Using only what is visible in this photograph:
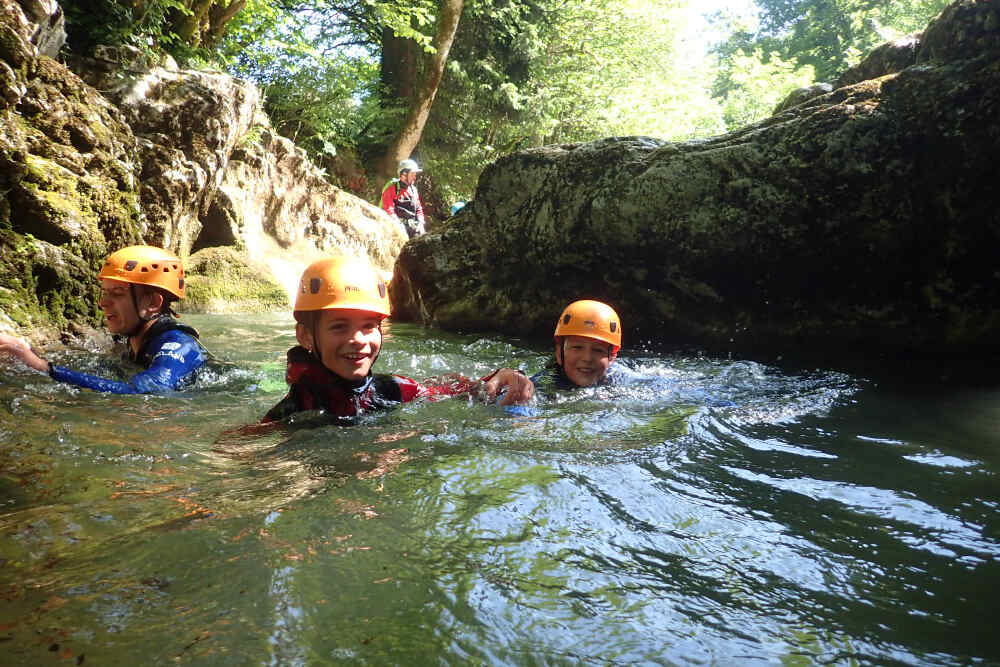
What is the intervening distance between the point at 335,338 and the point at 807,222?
4608 mm

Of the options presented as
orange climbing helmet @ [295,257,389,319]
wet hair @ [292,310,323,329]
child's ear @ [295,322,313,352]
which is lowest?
child's ear @ [295,322,313,352]

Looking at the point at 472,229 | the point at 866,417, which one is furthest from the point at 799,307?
the point at 472,229

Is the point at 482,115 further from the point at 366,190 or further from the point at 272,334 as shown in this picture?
the point at 272,334

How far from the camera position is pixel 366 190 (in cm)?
1967

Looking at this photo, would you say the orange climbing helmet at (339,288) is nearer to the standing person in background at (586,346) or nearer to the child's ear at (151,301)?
the standing person in background at (586,346)

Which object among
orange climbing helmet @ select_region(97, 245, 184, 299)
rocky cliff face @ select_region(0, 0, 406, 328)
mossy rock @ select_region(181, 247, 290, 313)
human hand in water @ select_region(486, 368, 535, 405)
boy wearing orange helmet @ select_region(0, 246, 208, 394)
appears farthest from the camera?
mossy rock @ select_region(181, 247, 290, 313)

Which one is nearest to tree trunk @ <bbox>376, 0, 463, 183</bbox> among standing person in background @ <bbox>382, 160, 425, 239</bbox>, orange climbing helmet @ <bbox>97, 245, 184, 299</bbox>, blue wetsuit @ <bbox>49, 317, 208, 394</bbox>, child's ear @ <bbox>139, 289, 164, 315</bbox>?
standing person in background @ <bbox>382, 160, 425, 239</bbox>

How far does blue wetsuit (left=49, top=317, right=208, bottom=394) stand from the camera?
4133 mm

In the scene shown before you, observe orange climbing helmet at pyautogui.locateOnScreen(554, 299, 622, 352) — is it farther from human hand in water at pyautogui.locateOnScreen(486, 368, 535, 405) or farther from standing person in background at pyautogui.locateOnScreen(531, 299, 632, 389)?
human hand in water at pyautogui.locateOnScreen(486, 368, 535, 405)

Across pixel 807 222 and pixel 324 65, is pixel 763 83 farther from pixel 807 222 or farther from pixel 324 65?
pixel 807 222

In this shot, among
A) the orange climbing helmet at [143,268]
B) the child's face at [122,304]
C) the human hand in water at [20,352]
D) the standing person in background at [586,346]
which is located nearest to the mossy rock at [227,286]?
the child's face at [122,304]

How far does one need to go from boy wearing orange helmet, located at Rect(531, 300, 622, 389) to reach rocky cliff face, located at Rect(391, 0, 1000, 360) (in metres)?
1.83

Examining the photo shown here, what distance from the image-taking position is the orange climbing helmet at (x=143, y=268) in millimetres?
4938

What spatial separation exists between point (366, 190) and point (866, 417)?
57.9 feet
